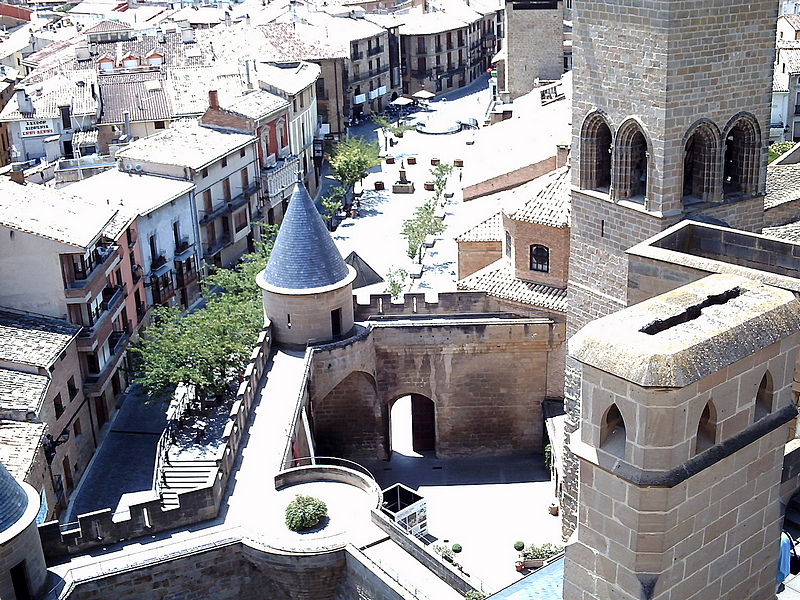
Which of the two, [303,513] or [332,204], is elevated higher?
[303,513]

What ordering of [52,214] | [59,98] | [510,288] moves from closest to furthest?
[510,288]
[52,214]
[59,98]

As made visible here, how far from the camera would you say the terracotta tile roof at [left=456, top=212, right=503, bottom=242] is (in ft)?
125

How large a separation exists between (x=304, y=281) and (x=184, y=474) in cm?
717

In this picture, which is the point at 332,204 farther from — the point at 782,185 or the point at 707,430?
the point at 707,430

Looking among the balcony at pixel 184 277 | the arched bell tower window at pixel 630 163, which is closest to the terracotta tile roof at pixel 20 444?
the arched bell tower window at pixel 630 163

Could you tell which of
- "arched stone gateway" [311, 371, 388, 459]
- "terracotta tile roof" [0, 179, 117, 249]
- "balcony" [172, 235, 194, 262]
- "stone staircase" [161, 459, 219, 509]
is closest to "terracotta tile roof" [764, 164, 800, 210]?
"arched stone gateway" [311, 371, 388, 459]

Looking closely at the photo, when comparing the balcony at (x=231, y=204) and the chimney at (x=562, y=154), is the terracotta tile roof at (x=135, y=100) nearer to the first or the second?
the balcony at (x=231, y=204)

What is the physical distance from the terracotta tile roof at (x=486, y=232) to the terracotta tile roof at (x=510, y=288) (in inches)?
50.9

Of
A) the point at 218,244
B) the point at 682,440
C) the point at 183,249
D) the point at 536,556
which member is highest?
the point at 682,440

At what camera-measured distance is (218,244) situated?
51125mm

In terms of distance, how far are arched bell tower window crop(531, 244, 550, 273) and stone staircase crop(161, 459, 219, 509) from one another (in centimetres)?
1190

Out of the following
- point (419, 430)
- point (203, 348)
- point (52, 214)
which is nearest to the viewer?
point (203, 348)

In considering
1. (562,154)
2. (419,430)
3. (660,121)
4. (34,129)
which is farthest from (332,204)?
(660,121)

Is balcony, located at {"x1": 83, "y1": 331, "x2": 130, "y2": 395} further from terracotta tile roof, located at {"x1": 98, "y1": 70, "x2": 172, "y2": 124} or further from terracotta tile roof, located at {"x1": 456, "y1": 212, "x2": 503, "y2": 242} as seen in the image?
terracotta tile roof, located at {"x1": 98, "y1": 70, "x2": 172, "y2": 124}
